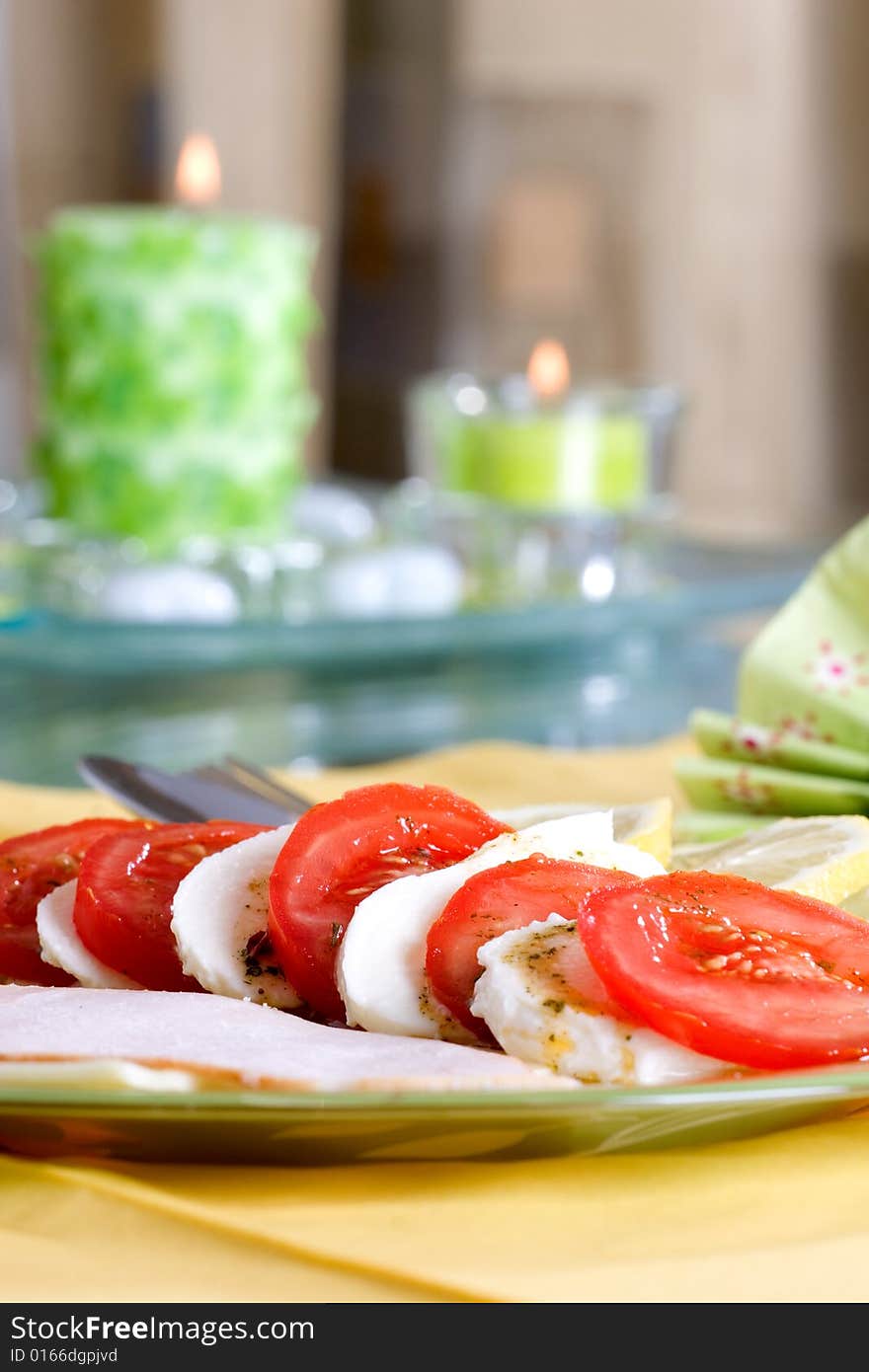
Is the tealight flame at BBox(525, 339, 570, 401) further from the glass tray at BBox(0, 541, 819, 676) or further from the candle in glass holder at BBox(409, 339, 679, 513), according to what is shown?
the glass tray at BBox(0, 541, 819, 676)

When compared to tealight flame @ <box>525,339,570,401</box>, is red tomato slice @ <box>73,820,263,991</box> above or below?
below

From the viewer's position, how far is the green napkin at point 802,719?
3.50 feet

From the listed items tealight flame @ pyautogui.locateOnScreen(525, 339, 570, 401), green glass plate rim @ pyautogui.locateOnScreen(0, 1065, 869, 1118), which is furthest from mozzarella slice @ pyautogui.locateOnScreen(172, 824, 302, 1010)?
tealight flame @ pyautogui.locateOnScreen(525, 339, 570, 401)

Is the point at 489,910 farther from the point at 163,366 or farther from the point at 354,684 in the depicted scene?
the point at 163,366

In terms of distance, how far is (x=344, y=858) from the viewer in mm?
686

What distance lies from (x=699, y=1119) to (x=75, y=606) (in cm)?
111

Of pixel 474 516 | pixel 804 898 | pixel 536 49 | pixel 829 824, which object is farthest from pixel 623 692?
pixel 536 49

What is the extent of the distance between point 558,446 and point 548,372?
94 mm

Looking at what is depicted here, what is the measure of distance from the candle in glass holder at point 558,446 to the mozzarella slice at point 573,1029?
1.31 meters

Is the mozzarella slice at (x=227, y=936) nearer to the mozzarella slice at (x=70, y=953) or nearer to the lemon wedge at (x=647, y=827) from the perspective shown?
the mozzarella slice at (x=70, y=953)

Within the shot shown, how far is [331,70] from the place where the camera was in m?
4.20

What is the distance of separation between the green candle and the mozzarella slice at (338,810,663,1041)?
46.9 inches

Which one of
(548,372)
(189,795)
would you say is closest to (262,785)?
(189,795)

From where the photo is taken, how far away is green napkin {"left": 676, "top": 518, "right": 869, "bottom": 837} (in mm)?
1066
